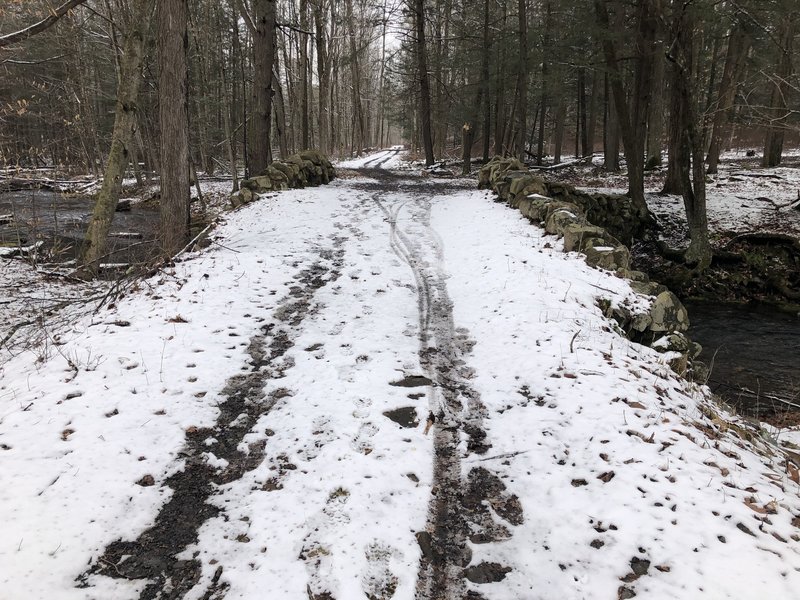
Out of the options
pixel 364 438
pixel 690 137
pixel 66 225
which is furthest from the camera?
pixel 66 225

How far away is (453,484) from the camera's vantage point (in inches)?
129

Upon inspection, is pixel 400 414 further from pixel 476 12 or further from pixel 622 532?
pixel 476 12

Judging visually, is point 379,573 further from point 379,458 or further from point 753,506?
point 753,506

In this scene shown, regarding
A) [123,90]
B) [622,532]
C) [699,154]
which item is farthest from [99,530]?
[699,154]

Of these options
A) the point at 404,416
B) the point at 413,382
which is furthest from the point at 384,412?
the point at 413,382

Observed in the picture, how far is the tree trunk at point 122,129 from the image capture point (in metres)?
8.16

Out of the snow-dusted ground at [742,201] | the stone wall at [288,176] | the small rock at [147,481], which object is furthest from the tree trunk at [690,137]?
the small rock at [147,481]

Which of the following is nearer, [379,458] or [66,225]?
[379,458]

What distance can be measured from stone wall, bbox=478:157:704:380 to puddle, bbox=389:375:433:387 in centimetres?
291

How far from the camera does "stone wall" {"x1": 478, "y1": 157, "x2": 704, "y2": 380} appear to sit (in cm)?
604

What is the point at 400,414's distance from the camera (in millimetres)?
3961

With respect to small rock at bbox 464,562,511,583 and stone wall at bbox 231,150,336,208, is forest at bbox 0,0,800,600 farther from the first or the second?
stone wall at bbox 231,150,336,208

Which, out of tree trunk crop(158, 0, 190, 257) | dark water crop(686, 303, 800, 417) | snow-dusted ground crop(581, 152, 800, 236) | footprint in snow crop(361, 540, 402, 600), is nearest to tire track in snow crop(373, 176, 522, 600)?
footprint in snow crop(361, 540, 402, 600)

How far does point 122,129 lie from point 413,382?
786 centimetres
